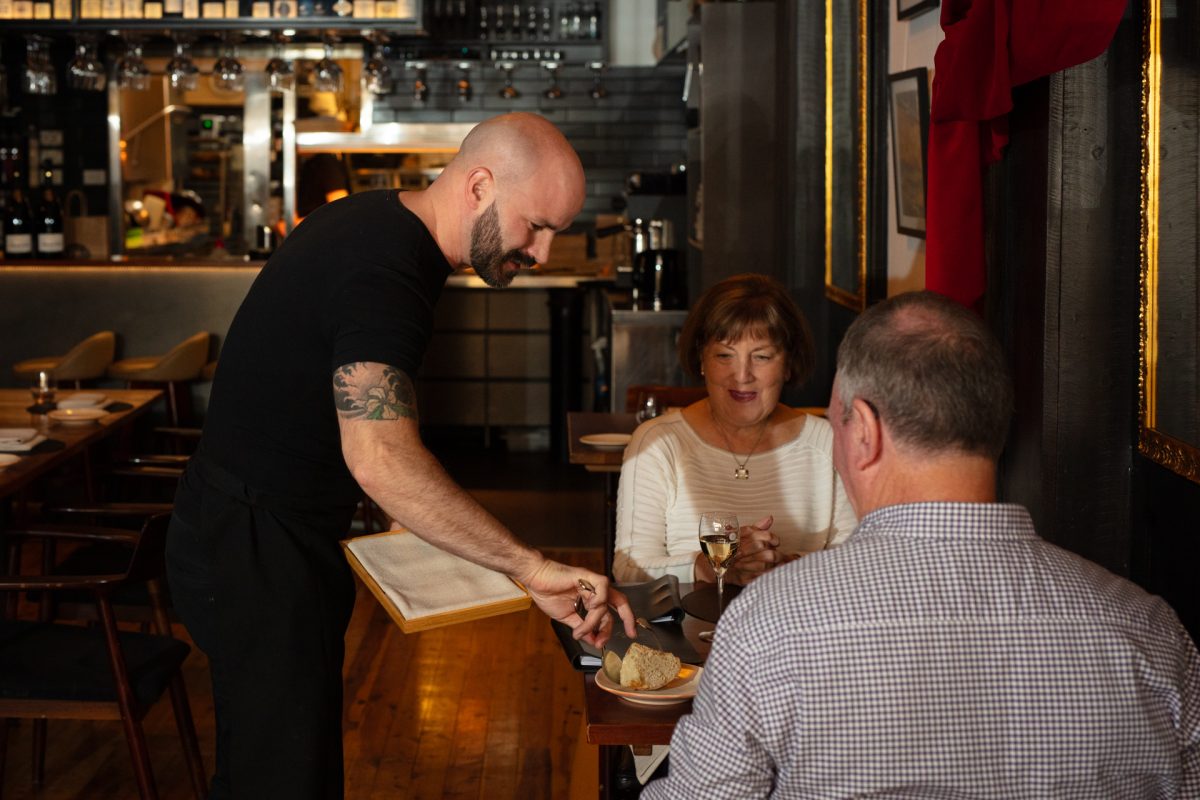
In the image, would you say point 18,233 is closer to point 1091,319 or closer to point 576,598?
point 576,598

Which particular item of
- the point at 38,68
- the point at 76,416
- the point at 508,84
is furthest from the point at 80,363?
the point at 508,84

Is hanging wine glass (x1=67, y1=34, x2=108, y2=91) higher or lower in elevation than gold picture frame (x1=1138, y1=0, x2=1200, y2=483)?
higher

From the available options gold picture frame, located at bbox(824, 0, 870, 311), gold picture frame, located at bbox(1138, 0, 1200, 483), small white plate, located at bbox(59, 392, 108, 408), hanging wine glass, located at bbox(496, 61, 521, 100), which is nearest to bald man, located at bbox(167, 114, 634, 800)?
gold picture frame, located at bbox(1138, 0, 1200, 483)

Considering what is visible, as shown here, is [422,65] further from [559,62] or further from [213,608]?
[213,608]

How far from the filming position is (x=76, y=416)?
458cm

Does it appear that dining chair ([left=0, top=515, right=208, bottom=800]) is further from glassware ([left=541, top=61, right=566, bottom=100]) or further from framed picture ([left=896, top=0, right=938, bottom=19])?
glassware ([left=541, top=61, right=566, bottom=100])

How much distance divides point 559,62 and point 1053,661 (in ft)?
28.0

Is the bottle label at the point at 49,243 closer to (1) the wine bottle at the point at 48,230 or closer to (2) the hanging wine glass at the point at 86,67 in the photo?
(1) the wine bottle at the point at 48,230

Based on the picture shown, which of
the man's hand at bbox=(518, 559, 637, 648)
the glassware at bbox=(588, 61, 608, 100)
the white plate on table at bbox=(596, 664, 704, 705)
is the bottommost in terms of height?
the white plate on table at bbox=(596, 664, 704, 705)

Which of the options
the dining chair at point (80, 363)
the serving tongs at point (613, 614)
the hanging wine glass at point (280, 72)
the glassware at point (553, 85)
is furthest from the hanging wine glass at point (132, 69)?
the serving tongs at point (613, 614)

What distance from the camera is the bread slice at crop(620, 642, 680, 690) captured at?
189cm

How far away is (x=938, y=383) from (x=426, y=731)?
9.19ft

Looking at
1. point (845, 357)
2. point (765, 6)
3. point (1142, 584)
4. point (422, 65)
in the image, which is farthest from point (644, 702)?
point (422, 65)

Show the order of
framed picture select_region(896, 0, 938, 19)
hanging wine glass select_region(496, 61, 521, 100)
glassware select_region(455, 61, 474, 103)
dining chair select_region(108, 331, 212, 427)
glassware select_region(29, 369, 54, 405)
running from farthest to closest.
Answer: glassware select_region(455, 61, 474, 103)
hanging wine glass select_region(496, 61, 521, 100)
dining chair select_region(108, 331, 212, 427)
glassware select_region(29, 369, 54, 405)
framed picture select_region(896, 0, 938, 19)
